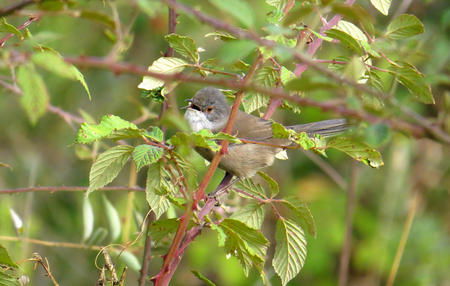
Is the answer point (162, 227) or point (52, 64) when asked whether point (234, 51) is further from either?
point (162, 227)

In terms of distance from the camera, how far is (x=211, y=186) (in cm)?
623

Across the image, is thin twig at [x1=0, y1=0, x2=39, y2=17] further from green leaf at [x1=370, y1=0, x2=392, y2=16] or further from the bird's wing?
the bird's wing

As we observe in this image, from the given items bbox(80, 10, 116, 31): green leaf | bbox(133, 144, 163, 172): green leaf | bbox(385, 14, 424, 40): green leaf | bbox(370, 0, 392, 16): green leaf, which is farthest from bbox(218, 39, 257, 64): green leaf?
bbox(370, 0, 392, 16): green leaf

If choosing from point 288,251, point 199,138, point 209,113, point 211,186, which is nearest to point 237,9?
point 199,138

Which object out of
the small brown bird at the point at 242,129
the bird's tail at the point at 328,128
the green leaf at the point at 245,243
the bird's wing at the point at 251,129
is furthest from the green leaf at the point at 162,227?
the bird's tail at the point at 328,128

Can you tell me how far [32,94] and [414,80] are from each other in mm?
1547

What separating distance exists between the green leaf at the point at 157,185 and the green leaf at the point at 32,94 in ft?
3.49

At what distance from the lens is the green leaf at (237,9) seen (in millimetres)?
1387

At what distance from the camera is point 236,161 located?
11.8ft

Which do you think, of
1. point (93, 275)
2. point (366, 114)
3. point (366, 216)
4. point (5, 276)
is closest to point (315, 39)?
point (366, 114)

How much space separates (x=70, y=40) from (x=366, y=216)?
4.49 metres

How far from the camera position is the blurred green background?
671 centimetres

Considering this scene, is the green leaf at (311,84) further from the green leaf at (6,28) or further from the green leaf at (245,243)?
the green leaf at (6,28)

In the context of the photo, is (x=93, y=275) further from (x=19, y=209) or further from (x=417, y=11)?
(x=417, y=11)
